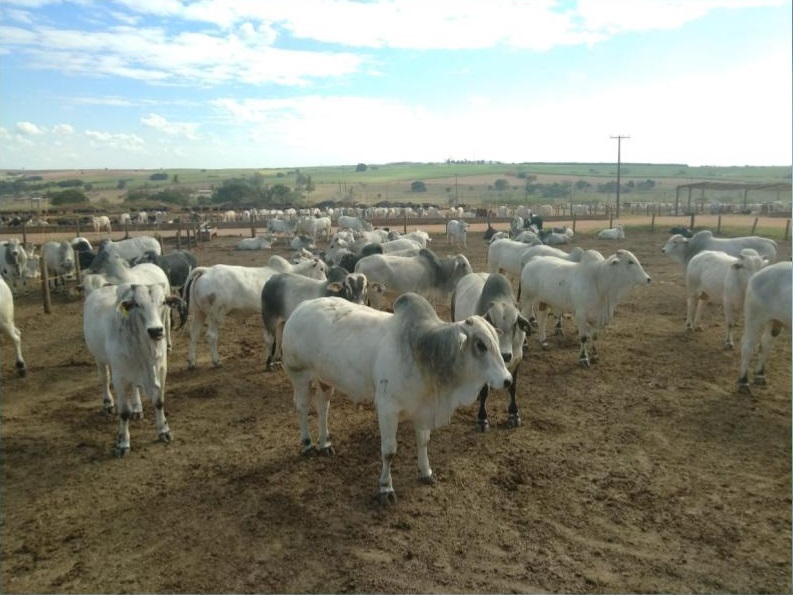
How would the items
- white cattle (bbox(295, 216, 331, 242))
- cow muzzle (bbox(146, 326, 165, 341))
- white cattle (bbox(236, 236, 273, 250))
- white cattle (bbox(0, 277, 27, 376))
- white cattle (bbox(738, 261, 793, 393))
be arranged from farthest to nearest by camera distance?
white cattle (bbox(295, 216, 331, 242))
white cattle (bbox(236, 236, 273, 250))
white cattle (bbox(0, 277, 27, 376))
white cattle (bbox(738, 261, 793, 393))
cow muzzle (bbox(146, 326, 165, 341))

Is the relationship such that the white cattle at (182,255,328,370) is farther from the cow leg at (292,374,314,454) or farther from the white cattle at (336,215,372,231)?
the white cattle at (336,215,372,231)

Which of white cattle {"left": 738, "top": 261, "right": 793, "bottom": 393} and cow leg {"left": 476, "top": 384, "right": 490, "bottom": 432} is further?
white cattle {"left": 738, "top": 261, "right": 793, "bottom": 393}

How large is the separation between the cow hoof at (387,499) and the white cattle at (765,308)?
243 inches

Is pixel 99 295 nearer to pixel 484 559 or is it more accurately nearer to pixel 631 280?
pixel 484 559

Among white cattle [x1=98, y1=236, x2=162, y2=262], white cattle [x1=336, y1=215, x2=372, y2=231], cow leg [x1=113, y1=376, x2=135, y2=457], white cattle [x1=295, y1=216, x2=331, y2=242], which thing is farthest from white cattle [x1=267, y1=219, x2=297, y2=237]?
cow leg [x1=113, y1=376, x2=135, y2=457]

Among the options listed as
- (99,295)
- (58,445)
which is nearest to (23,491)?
(58,445)

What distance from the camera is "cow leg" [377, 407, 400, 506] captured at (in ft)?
18.9

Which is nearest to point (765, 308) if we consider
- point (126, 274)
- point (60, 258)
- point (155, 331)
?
point (155, 331)

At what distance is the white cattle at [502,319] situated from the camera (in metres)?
7.02

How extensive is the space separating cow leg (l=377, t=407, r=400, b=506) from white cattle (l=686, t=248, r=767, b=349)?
800 centimetres

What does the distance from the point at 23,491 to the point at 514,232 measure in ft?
81.9

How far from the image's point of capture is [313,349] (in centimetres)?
646

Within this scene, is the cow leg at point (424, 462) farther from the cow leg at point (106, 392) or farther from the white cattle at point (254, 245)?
the white cattle at point (254, 245)

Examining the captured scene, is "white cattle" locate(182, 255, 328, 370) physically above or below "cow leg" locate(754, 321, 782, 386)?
above
